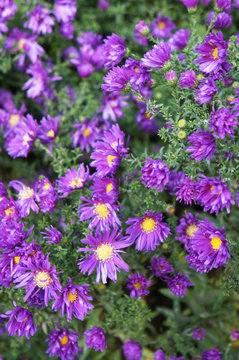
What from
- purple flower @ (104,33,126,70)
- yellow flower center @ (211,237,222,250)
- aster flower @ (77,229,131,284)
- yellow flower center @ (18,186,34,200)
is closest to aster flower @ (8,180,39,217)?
yellow flower center @ (18,186,34,200)

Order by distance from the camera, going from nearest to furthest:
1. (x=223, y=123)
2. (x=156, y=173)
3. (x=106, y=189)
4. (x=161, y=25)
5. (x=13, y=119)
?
(x=223, y=123) → (x=156, y=173) → (x=106, y=189) → (x=13, y=119) → (x=161, y=25)

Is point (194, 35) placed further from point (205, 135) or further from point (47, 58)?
point (47, 58)

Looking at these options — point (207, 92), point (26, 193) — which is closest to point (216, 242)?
point (207, 92)

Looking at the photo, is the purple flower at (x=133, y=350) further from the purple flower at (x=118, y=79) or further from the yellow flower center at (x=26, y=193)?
the purple flower at (x=118, y=79)

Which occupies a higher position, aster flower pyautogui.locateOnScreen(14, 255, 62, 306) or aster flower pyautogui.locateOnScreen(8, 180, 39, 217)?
aster flower pyautogui.locateOnScreen(8, 180, 39, 217)

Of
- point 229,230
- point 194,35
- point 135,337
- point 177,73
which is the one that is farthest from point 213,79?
point 135,337

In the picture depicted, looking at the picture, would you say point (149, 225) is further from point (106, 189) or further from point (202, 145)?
point (202, 145)

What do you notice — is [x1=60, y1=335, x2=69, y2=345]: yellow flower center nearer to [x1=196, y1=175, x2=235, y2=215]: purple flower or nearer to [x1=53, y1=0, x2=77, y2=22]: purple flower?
[x1=196, y1=175, x2=235, y2=215]: purple flower
